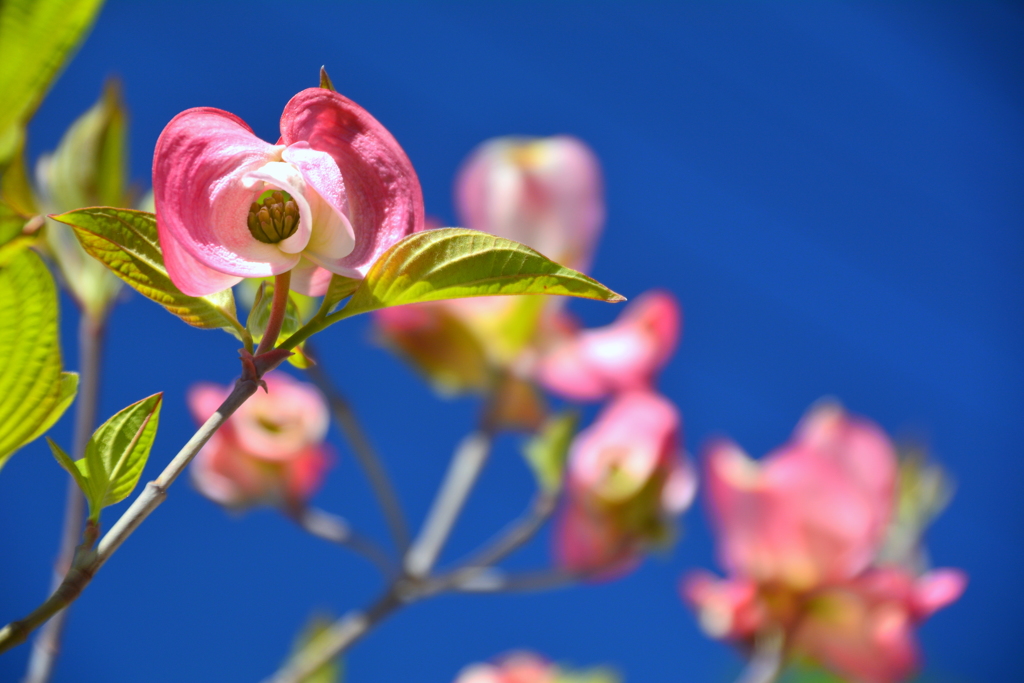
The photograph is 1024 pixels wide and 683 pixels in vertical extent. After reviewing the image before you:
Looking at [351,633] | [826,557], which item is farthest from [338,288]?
[826,557]

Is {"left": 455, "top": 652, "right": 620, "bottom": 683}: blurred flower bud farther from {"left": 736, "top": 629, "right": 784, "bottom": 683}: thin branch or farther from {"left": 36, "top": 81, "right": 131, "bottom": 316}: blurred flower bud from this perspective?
{"left": 36, "top": 81, "right": 131, "bottom": 316}: blurred flower bud

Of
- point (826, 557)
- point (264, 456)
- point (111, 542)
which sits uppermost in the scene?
point (826, 557)

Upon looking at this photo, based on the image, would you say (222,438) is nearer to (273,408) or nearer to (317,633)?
(273,408)

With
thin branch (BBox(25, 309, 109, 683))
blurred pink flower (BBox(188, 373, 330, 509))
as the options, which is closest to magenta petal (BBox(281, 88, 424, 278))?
thin branch (BBox(25, 309, 109, 683))

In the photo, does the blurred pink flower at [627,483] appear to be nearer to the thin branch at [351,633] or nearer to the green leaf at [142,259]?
the thin branch at [351,633]

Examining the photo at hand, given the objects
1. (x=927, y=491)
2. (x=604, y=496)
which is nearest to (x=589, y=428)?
(x=604, y=496)

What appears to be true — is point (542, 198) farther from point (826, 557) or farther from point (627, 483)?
point (826, 557)
